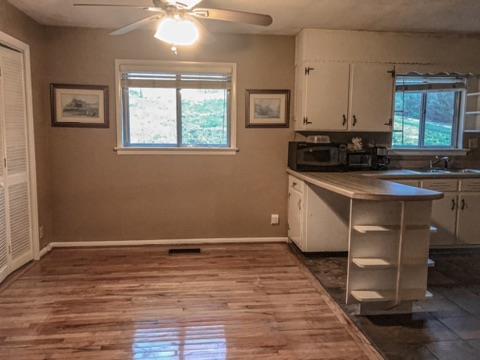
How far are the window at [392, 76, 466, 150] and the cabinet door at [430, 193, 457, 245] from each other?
807mm

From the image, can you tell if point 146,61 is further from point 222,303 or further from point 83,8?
point 222,303

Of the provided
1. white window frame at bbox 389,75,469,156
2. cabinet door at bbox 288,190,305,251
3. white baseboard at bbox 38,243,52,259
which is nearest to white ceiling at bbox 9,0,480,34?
white window frame at bbox 389,75,469,156

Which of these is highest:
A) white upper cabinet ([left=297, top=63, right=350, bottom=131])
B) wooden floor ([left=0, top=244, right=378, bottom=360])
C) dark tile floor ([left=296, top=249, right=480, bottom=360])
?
white upper cabinet ([left=297, top=63, right=350, bottom=131])

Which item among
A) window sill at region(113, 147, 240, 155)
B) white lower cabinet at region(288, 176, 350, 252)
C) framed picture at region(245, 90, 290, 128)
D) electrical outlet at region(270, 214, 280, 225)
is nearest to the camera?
white lower cabinet at region(288, 176, 350, 252)

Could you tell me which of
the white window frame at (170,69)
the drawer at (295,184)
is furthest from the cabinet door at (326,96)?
the white window frame at (170,69)

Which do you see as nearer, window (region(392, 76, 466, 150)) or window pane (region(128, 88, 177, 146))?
window pane (region(128, 88, 177, 146))

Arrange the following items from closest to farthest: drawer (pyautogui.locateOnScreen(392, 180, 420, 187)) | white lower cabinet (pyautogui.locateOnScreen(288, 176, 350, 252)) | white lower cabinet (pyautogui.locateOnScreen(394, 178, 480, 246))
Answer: white lower cabinet (pyautogui.locateOnScreen(288, 176, 350, 252)), drawer (pyautogui.locateOnScreen(392, 180, 420, 187)), white lower cabinet (pyautogui.locateOnScreen(394, 178, 480, 246))

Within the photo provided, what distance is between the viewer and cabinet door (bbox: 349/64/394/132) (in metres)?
4.08

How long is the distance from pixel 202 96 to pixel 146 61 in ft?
2.31

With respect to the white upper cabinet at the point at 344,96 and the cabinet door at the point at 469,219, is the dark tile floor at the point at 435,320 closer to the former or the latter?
the cabinet door at the point at 469,219

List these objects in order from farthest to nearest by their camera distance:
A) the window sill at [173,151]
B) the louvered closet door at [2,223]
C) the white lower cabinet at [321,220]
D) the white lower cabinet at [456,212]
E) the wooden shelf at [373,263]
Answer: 1. the window sill at [173,151]
2. the white lower cabinet at [456,212]
3. the white lower cabinet at [321,220]
4. the louvered closet door at [2,223]
5. the wooden shelf at [373,263]

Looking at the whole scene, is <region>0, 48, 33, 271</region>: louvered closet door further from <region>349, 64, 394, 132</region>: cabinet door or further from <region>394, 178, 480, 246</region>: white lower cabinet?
<region>394, 178, 480, 246</region>: white lower cabinet

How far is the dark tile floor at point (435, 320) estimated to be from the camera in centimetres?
229

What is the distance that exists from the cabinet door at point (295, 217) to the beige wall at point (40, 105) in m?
2.64
